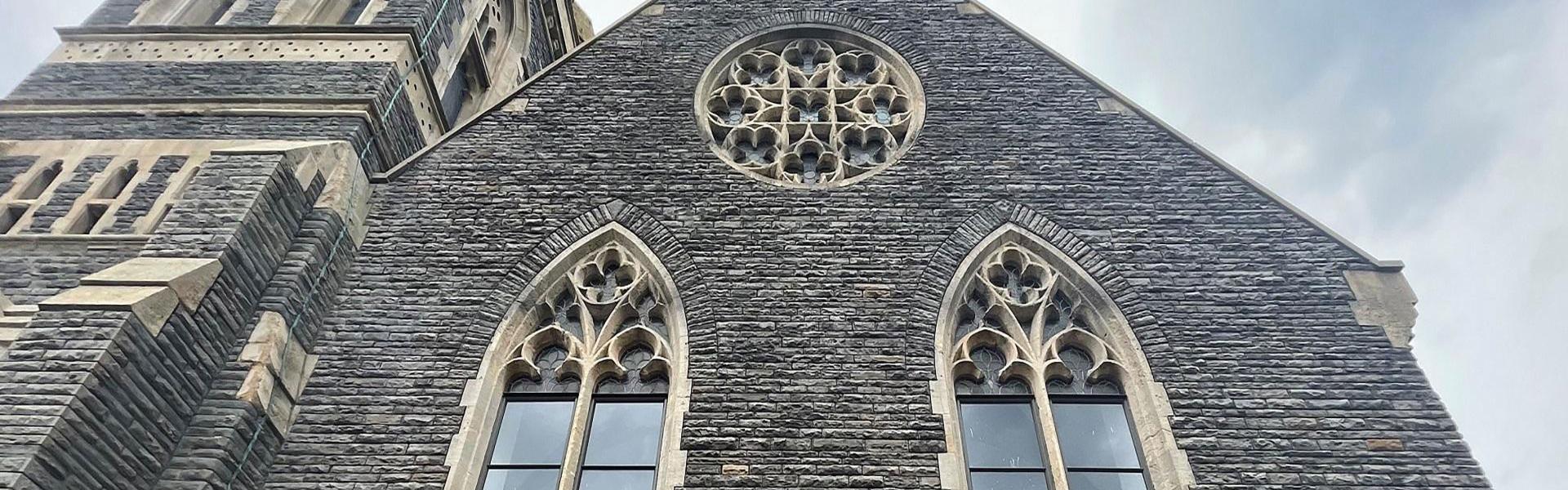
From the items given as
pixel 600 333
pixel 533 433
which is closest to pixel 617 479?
pixel 533 433

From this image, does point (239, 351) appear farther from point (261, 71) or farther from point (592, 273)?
point (261, 71)

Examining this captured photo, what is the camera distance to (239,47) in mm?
9352

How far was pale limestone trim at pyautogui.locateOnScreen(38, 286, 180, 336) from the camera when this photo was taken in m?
5.66

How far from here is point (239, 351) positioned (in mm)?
6395

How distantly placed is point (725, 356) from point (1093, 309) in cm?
280

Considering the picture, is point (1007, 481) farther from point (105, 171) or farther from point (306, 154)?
point (105, 171)

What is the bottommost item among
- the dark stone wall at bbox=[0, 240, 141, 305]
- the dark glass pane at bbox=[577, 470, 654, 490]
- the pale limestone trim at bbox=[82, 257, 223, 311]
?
the dark glass pane at bbox=[577, 470, 654, 490]

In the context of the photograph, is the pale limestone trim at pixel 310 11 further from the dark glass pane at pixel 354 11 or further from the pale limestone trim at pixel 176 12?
the pale limestone trim at pixel 176 12

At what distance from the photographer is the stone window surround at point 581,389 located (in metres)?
6.13

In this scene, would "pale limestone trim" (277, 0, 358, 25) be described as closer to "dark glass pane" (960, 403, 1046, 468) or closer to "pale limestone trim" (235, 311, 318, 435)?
"pale limestone trim" (235, 311, 318, 435)

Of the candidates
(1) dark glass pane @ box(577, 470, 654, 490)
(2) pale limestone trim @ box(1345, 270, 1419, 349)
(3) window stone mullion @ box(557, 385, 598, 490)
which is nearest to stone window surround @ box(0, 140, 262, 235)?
(3) window stone mullion @ box(557, 385, 598, 490)

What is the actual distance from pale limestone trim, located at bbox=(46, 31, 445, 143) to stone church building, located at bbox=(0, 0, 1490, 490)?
0.03m

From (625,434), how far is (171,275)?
3.04 m

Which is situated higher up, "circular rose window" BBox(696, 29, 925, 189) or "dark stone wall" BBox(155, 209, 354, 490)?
"circular rose window" BBox(696, 29, 925, 189)
